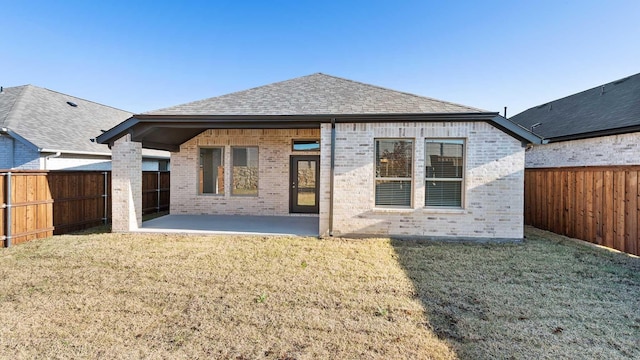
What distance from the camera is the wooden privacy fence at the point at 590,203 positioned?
6547 millimetres

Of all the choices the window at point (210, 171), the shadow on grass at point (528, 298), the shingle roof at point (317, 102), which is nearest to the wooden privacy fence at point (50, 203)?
the window at point (210, 171)

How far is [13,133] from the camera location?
424 inches

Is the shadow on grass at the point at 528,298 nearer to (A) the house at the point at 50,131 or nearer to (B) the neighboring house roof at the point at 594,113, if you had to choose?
(B) the neighboring house roof at the point at 594,113

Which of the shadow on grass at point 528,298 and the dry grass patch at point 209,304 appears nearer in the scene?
the dry grass patch at point 209,304

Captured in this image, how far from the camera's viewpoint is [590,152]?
9508mm

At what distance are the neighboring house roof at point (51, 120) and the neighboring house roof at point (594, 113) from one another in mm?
15835

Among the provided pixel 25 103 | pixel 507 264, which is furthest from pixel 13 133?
pixel 507 264

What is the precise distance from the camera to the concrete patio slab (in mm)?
8219

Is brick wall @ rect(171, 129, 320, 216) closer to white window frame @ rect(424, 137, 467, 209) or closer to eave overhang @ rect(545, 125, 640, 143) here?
white window frame @ rect(424, 137, 467, 209)

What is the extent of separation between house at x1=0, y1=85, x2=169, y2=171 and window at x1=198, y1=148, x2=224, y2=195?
11.6ft

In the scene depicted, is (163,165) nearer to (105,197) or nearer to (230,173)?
(105,197)

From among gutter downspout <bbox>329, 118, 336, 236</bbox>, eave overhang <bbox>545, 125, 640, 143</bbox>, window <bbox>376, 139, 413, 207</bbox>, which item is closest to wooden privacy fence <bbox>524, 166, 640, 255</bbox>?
eave overhang <bbox>545, 125, 640, 143</bbox>

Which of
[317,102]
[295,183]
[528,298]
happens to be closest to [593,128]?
[528,298]

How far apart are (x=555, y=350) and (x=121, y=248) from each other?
7.67 m
